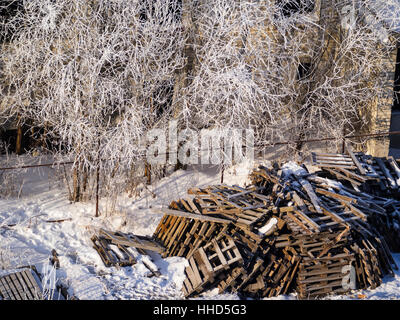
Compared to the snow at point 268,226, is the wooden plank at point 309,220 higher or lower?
higher

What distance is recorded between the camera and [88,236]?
328 inches

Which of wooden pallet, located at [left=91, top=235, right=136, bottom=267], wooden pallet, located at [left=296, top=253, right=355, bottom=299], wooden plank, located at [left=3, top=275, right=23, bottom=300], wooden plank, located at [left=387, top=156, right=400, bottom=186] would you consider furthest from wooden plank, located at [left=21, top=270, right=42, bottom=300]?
wooden plank, located at [left=387, top=156, right=400, bottom=186]

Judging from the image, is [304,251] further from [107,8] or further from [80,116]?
[107,8]

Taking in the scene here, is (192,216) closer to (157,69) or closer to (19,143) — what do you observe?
(157,69)

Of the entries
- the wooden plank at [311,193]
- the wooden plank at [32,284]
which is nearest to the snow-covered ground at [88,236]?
the wooden plank at [32,284]

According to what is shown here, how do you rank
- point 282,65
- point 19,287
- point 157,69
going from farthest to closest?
point 282,65
point 157,69
point 19,287

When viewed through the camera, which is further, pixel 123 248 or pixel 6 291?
pixel 123 248

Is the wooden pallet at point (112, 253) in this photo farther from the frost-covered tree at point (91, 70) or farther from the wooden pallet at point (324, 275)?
the wooden pallet at point (324, 275)

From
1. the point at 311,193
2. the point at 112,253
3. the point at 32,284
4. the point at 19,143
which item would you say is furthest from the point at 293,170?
the point at 19,143

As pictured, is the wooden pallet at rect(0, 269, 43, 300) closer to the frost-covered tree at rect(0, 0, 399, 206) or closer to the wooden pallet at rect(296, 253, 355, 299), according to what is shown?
the frost-covered tree at rect(0, 0, 399, 206)

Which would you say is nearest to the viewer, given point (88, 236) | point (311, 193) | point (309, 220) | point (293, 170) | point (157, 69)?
point (309, 220)

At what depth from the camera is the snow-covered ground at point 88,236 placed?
21.3 feet

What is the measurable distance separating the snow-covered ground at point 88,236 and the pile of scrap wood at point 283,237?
28 cm

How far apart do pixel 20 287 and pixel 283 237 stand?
13.7 feet
